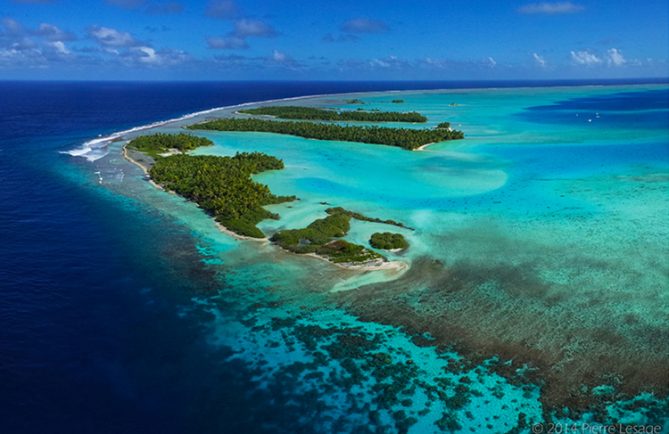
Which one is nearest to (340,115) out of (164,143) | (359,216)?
(164,143)

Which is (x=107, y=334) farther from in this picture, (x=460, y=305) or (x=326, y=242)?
(x=460, y=305)

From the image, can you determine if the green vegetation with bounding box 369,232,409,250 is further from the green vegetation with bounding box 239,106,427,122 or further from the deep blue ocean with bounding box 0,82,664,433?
the green vegetation with bounding box 239,106,427,122

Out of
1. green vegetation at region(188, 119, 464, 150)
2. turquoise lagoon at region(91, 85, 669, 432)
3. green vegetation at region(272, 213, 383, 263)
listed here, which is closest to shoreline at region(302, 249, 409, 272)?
green vegetation at region(272, 213, 383, 263)

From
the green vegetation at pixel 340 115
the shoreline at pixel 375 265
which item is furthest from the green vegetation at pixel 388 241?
the green vegetation at pixel 340 115

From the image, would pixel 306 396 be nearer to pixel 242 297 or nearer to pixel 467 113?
pixel 242 297

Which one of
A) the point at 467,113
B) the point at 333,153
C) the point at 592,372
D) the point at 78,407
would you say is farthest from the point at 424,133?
the point at 78,407

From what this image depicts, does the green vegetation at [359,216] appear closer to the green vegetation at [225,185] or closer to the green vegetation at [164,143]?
the green vegetation at [225,185]
